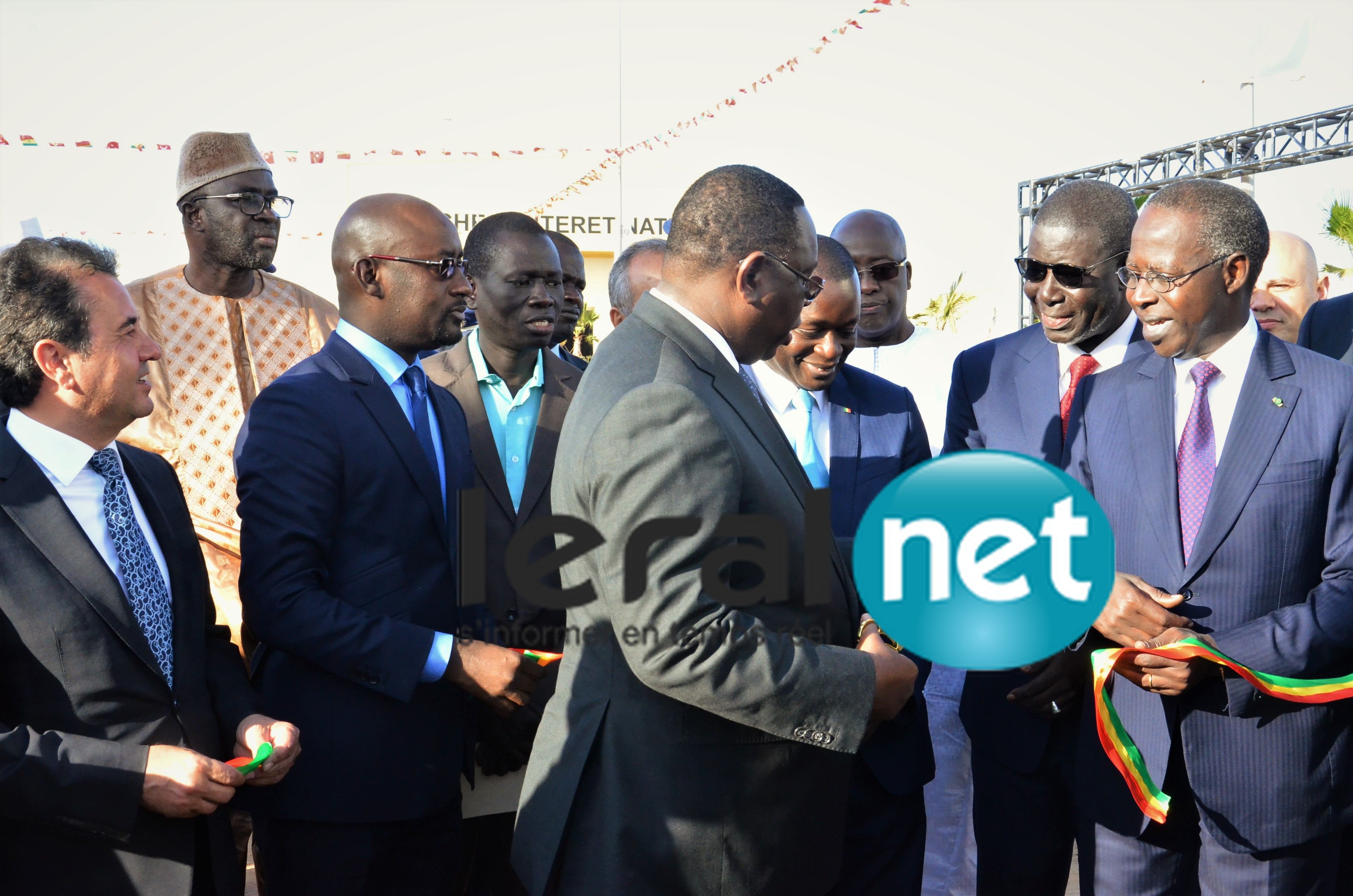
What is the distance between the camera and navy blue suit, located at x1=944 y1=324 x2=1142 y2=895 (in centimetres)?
319

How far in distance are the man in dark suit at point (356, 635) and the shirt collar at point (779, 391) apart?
114 cm

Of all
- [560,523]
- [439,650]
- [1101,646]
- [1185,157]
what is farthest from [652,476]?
[1185,157]

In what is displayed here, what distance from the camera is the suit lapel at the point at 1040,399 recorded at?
11.4 ft

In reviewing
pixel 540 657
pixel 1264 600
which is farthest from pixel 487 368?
pixel 1264 600

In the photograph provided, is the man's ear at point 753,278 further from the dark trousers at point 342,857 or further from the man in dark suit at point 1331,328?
the man in dark suit at point 1331,328

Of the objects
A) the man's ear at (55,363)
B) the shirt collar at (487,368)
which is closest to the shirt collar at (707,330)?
the man's ear at (55,363)

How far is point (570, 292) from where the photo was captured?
568 cm

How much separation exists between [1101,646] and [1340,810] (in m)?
0.70

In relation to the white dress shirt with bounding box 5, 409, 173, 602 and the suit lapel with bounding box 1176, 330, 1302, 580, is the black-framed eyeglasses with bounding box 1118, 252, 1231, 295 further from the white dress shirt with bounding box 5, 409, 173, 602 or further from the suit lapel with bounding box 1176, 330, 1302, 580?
the white dress shirt with bounding box 5, 409, 173, 602

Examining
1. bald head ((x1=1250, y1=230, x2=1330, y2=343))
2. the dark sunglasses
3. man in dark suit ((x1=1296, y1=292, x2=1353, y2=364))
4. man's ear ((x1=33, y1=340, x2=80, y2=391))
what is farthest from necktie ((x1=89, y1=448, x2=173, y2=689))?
bald head ((x1=1250, y1=230, x2=1330, y2=343))

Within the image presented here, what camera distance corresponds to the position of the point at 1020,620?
2.83 m

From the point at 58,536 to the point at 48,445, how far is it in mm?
229

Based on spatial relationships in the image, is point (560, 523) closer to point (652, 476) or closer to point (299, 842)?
point (652, 476)

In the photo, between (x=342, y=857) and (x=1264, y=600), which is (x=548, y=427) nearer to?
(x=342, y=857)
